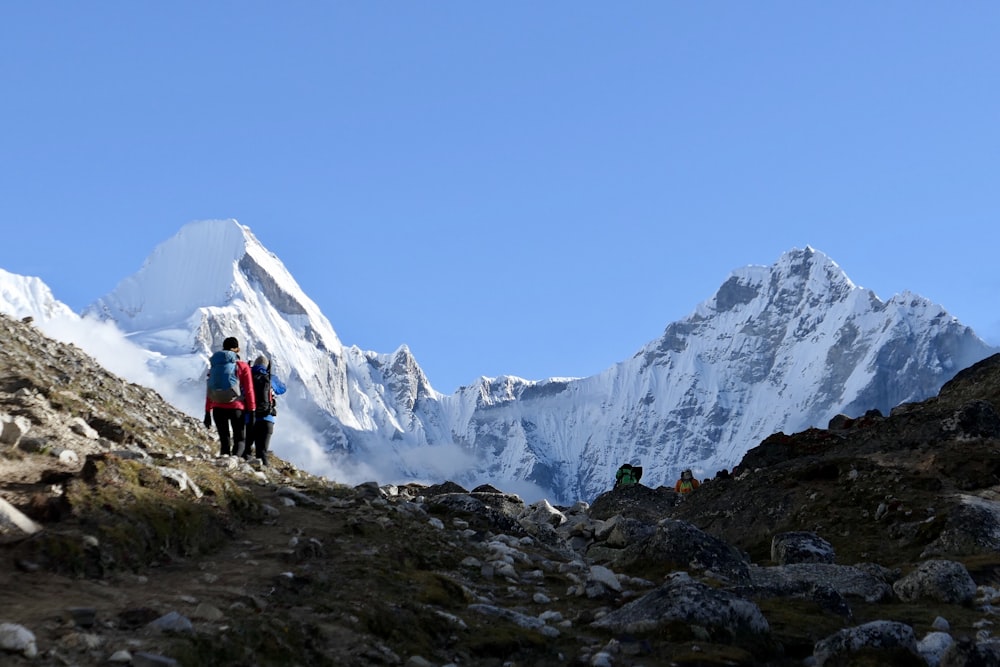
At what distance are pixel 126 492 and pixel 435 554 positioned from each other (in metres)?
5.50

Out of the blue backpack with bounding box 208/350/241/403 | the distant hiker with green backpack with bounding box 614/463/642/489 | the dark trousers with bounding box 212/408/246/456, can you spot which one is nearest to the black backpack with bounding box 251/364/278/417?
the dark trousers with bounding box 212/408/246/456

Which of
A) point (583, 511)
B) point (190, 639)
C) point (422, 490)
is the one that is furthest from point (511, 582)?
point (583, 511)

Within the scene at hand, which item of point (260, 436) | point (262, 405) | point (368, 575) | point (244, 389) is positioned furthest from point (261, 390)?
point (368, 575)

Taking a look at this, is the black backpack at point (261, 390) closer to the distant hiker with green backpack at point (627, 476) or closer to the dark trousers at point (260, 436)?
the dark trousers at point (260, 436)

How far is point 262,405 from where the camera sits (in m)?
22.4

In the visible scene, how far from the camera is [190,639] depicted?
898 cm

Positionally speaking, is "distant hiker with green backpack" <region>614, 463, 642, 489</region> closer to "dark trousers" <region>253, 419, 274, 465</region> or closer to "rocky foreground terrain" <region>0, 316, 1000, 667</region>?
"rocky foreground terrain" <region>0, 316, 1000, 667</region>

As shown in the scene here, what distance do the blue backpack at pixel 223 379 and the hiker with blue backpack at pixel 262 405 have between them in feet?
3.32

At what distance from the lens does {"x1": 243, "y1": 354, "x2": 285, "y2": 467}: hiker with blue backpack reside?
22.5 m

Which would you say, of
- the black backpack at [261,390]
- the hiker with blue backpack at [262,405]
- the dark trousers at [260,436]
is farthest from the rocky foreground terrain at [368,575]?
the black backpack at [261,390]

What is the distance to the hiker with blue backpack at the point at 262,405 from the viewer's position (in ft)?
73.8

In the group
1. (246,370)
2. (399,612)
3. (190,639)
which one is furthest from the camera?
(246,370)

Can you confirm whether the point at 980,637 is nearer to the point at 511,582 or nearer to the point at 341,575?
the point at 511,582

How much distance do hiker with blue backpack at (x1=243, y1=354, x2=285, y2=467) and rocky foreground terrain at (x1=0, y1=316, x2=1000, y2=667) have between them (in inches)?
32.5
